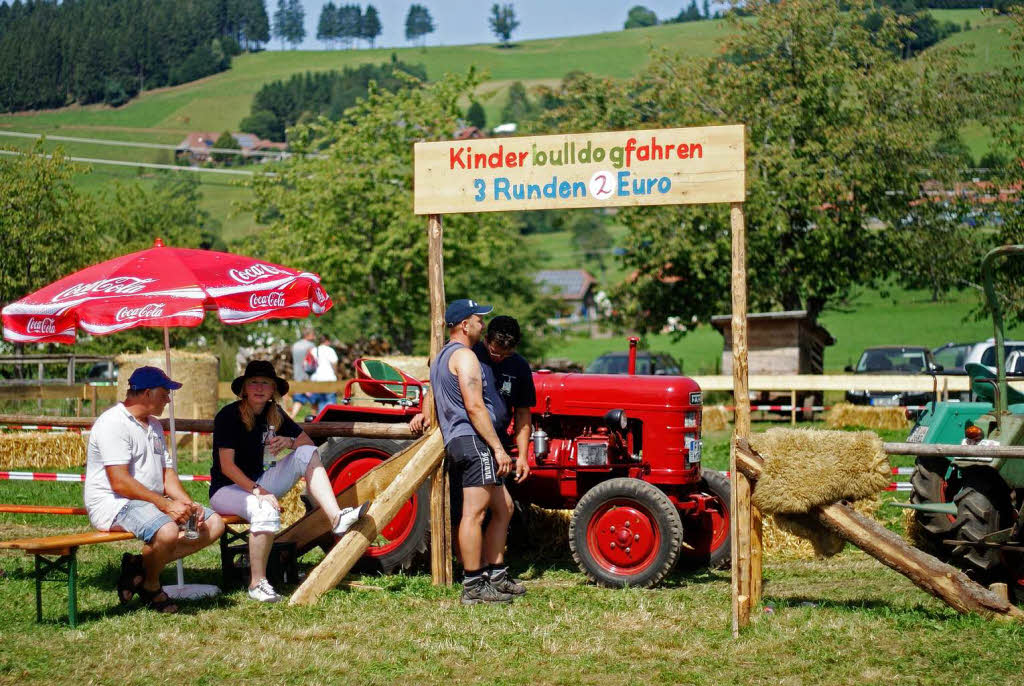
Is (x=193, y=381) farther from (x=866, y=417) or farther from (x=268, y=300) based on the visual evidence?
(x=866, y=417)

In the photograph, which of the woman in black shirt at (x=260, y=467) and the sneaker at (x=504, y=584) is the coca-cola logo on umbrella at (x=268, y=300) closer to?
the woman in black shirt at (x=260, y=467)

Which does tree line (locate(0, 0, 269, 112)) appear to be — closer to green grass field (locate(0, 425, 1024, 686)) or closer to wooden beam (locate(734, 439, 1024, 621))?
green grass field (locate(0, 425, 1024, 686))

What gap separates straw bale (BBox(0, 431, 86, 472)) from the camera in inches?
571

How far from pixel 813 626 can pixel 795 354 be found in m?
18.8

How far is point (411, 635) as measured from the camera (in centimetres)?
649

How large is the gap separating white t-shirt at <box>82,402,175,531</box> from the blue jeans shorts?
0.04 meters

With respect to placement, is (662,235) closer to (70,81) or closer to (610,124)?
(610,124)

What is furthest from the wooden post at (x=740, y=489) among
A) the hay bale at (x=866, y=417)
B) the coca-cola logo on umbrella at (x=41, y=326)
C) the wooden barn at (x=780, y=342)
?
the wooden barn at (x=780, y=342)

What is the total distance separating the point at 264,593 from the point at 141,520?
930 millimetres

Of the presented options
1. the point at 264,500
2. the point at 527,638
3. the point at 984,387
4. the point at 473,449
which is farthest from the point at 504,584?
the point at 984,387

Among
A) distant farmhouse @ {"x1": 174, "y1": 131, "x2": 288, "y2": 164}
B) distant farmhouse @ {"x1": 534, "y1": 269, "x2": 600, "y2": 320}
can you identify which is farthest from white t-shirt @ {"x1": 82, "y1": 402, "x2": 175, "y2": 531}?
distant farmhouse @ {"x1": 534, "y1": 269, "x2": 600, "y2": 320}

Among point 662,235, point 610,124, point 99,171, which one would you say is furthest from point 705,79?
point 99,171

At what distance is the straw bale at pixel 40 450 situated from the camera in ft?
47.6

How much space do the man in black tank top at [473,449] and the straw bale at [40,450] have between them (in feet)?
29.7
